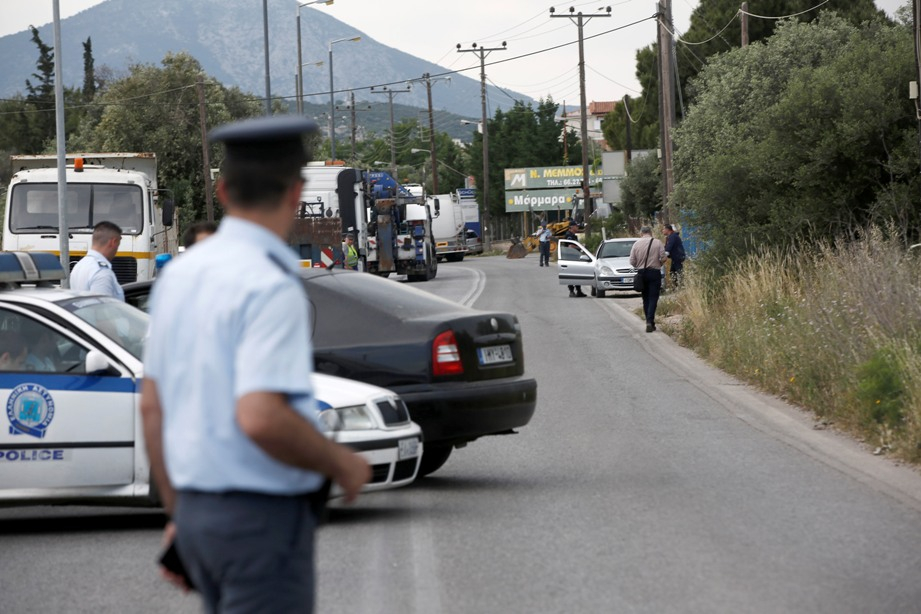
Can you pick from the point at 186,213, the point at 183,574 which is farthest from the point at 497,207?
the point at 183,574

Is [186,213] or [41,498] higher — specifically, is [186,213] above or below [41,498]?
above

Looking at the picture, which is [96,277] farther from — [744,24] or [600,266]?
[744,24]

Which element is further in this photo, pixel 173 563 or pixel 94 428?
pixel 94 428

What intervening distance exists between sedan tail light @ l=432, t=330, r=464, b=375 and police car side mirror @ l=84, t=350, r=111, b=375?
2133mm

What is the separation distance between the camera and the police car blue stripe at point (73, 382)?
26.3ft

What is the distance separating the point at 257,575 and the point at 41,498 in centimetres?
531

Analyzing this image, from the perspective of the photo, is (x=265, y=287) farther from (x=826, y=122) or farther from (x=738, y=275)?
(x=826, y=122)

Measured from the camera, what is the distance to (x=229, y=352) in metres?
3.04

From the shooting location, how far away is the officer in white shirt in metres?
11.1

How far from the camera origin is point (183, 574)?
3.38 m

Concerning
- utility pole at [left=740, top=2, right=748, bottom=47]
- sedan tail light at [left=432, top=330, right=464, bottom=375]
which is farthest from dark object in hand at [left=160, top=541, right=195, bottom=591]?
utility pole at [left=740, top=2, right=748, bottom=47]

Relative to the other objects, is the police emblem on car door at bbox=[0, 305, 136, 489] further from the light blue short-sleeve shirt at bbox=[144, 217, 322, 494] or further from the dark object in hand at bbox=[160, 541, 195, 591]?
the light blue short-sleeve shirt at bbox=[144, 217, 322, 494]

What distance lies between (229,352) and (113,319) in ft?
19.0

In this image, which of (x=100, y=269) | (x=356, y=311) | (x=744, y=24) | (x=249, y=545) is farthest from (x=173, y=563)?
(x=744, y=24)
